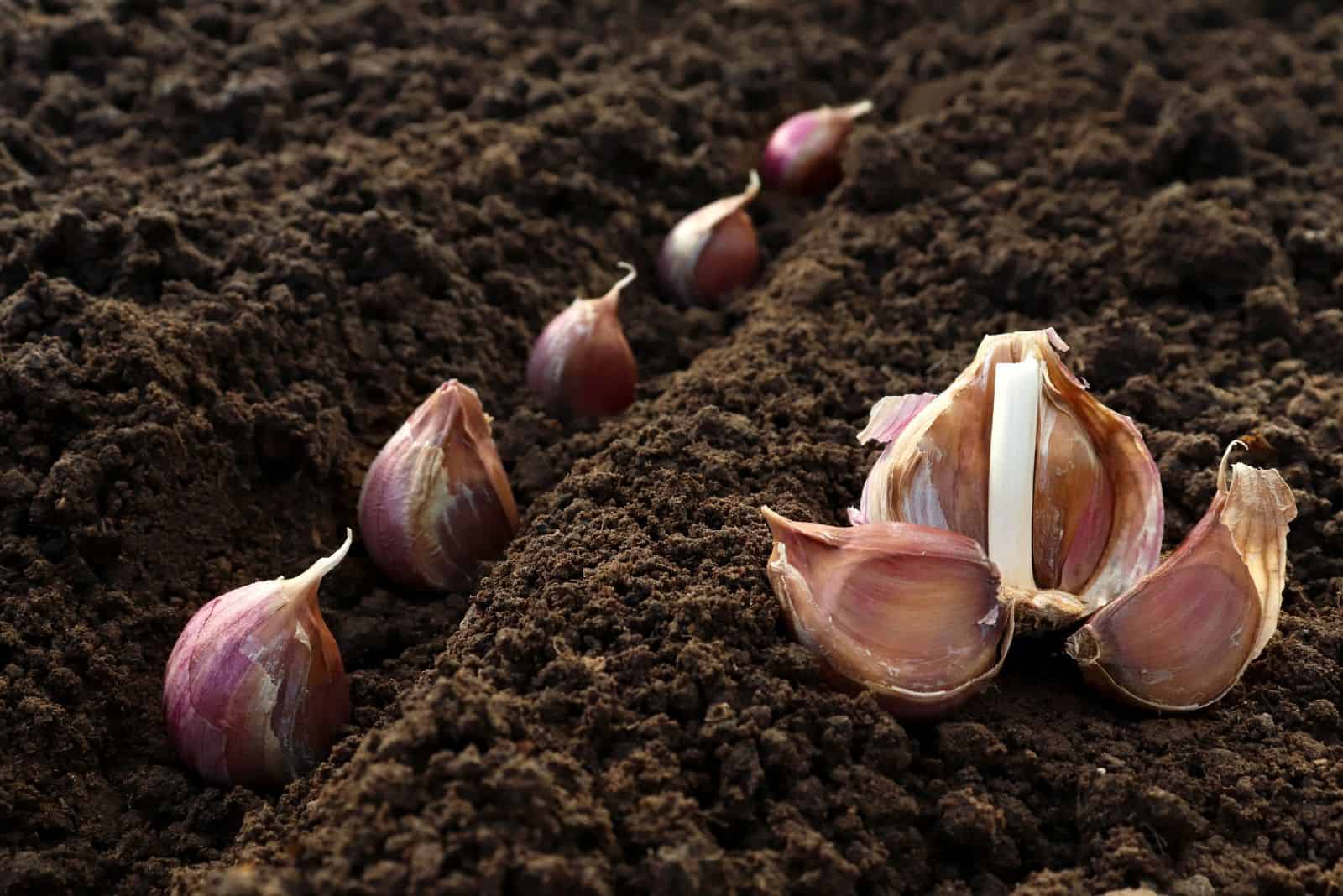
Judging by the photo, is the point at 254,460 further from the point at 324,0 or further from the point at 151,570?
the point at 324,0

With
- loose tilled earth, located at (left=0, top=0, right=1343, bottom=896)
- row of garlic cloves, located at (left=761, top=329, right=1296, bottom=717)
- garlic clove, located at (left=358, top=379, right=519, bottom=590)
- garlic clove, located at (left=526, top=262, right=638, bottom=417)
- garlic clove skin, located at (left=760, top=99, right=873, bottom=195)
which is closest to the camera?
loose tilled earth, located at (left=0, top=0, right=1343, bottom=896)

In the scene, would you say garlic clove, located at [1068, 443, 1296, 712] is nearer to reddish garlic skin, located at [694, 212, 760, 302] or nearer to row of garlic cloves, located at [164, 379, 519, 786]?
row of garlic cloves, located at [164, 379, 519, 786]

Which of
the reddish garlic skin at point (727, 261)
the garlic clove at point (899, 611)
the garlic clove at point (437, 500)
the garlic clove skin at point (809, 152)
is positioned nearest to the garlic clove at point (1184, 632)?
the garlic clove at point (899, 611)

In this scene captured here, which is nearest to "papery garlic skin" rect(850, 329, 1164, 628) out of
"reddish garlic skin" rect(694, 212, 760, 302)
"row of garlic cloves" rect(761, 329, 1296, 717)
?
"row of garlic cloves" rect(761, 329, 1296, 717)

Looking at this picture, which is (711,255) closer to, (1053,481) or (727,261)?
(727,261)

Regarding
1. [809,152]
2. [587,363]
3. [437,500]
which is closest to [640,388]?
[587,363]
